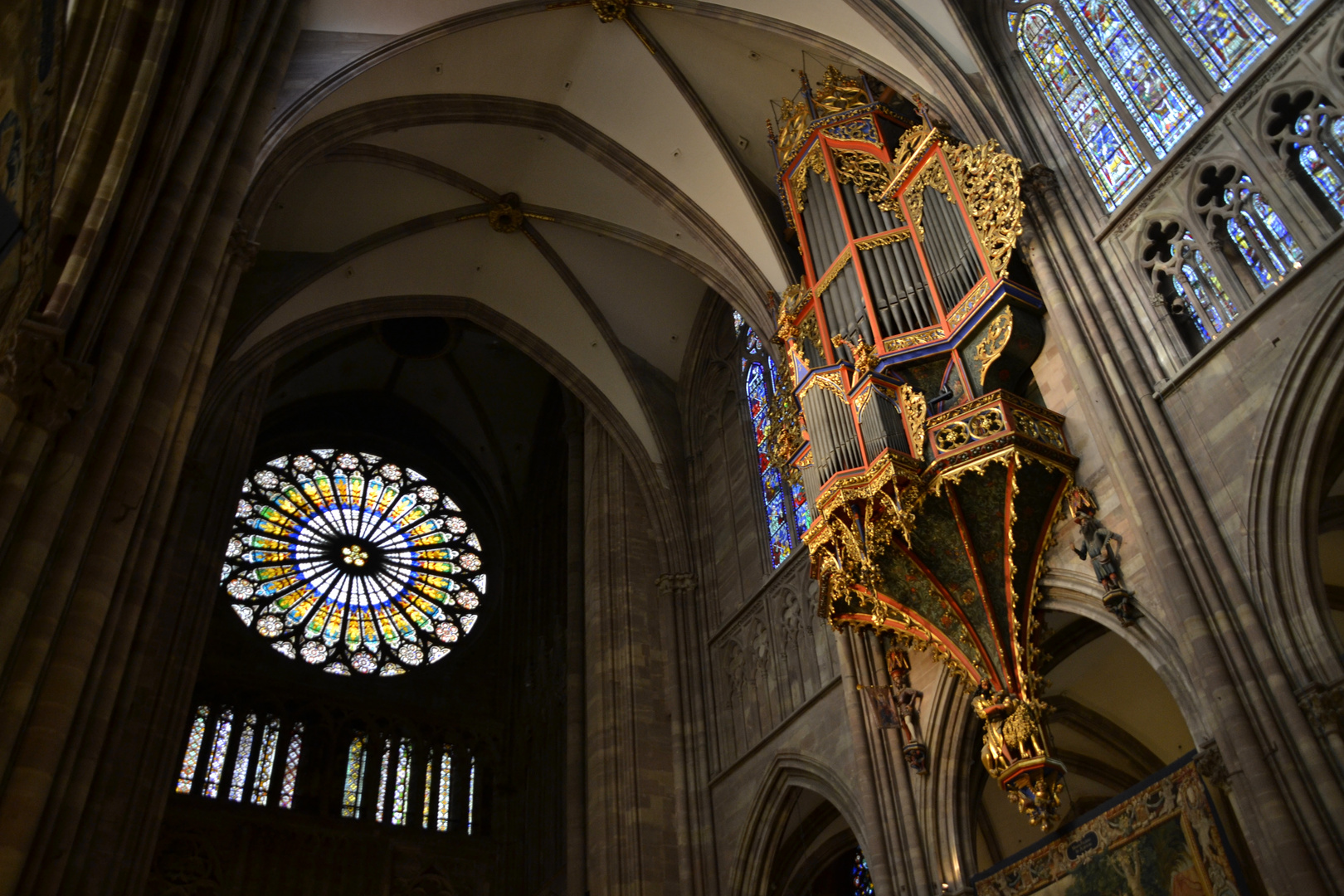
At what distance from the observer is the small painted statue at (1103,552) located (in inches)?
299

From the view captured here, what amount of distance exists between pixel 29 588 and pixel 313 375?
1653 cm

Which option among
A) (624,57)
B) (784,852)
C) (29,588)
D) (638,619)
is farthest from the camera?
(638,619)

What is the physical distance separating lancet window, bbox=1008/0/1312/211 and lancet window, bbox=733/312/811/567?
14.0ft

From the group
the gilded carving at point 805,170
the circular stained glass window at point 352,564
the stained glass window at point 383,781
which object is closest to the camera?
the gilded carving at point 805,170

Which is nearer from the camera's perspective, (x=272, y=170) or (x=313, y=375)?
(x=272, y=170)

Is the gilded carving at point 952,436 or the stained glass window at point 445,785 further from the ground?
the stained glass window at point 445,785

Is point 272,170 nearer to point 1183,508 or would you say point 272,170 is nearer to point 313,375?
point 1183,508

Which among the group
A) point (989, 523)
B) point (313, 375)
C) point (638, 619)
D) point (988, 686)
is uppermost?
point (313, 375)

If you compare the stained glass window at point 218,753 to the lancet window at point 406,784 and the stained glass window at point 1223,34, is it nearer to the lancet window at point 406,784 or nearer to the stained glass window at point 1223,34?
the lancet window at point 406,784

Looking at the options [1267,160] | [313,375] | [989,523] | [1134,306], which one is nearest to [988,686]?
[989,523]

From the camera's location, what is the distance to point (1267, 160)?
743 cm

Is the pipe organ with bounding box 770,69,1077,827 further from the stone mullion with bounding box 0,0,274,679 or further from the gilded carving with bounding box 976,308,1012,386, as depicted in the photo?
the stone mullion with bounding box 0,0,274,679

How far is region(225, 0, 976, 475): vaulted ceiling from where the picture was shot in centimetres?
1173

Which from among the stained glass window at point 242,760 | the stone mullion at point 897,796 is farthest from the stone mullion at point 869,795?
the stained glass window at point 242,760
